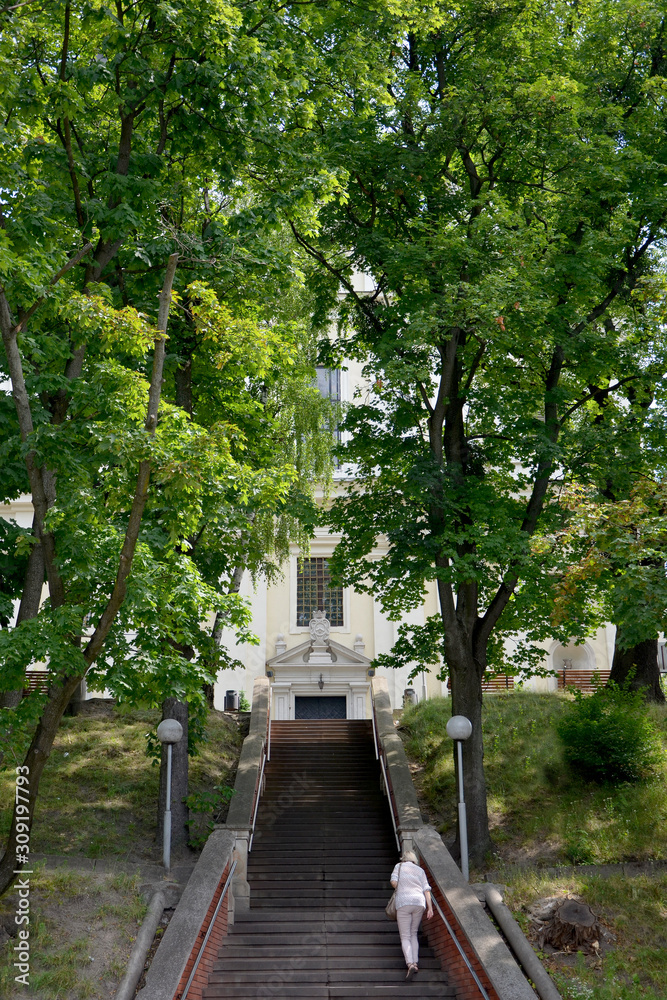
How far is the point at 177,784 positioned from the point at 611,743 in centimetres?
727

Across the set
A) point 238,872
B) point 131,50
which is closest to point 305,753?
point 238,872

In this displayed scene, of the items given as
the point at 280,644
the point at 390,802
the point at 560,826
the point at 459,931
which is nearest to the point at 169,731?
the point at 390,802

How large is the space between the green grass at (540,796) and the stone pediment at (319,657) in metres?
7.27

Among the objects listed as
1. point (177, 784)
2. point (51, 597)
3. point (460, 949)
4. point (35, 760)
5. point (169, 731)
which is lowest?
point (460, 949)

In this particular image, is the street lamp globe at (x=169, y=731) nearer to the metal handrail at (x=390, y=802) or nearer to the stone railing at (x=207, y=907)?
the stone railing at (x=207, y=907)

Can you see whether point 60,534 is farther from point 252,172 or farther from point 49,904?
point 252,172

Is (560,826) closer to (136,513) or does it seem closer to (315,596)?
(136,513)

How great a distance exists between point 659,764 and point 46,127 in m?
13.7

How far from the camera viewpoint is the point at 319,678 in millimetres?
26734

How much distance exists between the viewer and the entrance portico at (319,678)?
2675cm

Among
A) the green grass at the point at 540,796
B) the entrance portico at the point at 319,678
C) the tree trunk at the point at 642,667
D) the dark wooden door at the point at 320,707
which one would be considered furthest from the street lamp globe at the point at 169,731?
the dark wooden door at the point at 320,707

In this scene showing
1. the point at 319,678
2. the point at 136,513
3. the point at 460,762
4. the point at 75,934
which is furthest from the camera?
the point at 319,678

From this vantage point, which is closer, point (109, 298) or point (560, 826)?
point (109, 298)

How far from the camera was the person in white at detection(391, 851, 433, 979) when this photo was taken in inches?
396
